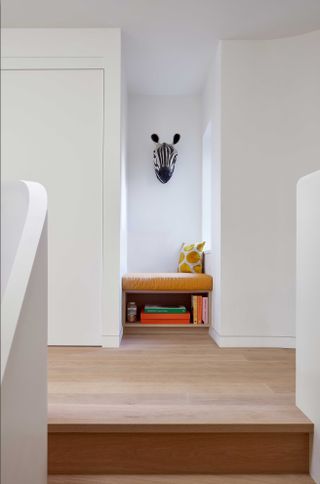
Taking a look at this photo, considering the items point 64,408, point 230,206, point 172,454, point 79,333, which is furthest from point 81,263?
point 172,454

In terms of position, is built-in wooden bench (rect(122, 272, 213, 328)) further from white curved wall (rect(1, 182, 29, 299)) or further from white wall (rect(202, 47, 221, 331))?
white curved wall (rect(1, 182, 29, 299))

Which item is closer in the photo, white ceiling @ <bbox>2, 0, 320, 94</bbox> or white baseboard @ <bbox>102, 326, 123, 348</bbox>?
white ceiling @ <bbox>2, 0, 320, 94</bbox>

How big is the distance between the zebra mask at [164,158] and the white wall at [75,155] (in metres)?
1.13

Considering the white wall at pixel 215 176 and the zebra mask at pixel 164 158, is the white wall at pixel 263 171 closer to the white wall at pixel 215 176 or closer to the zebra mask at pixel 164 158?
the white wall at pixel 215 176

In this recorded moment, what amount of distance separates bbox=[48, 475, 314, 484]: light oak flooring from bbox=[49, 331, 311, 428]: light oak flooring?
0.05m

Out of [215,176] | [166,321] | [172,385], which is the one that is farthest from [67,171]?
[172,385]

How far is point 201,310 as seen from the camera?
361 cm

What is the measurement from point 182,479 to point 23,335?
971 mm

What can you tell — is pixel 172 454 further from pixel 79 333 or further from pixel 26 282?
pixel 79 333

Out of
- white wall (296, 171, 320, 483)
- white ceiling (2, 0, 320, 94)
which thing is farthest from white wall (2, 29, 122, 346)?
white wall (296, 171, 320, 483)

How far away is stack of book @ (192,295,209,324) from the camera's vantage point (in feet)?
11.8

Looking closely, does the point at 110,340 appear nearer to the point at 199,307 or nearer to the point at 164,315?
the point at 164,315

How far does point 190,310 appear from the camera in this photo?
155 inches

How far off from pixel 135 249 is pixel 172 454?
2805mm
